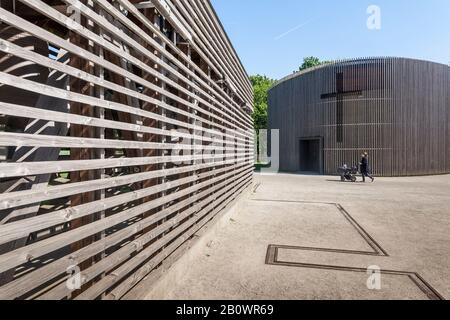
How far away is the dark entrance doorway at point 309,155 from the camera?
86.7ft

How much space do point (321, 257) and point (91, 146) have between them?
3929 mm

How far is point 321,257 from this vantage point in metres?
4.78

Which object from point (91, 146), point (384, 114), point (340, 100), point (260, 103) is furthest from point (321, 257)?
point (260, 103)

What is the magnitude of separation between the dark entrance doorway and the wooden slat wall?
22840 millimetres

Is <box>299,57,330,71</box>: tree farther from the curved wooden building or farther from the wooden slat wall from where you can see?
the wooden slat wall

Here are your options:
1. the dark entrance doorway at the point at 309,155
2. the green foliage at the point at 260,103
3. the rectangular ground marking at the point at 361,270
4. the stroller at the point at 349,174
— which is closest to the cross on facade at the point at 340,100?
the dark entrance doorway at the point at 309,155

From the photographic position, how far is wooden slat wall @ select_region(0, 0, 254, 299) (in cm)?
186

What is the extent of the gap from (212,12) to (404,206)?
8105 mm

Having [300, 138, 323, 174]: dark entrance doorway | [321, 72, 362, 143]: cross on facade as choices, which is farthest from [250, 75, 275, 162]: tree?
[321, 72, 362, 143]: cross on facade

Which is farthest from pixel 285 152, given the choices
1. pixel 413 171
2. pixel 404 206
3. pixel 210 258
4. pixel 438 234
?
pixel 210 258

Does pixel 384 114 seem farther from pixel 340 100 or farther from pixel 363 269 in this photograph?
pixel 363 269

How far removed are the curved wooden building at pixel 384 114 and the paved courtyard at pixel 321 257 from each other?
14932 millimetres

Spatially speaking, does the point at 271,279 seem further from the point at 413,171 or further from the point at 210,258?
the point at 413,171

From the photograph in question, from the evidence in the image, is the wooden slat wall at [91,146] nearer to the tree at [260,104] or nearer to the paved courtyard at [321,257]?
the paved courtyard at [321,257]
